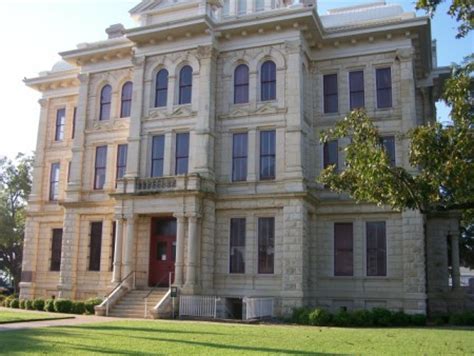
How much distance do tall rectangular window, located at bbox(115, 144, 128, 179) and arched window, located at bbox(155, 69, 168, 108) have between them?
3410 millimetres

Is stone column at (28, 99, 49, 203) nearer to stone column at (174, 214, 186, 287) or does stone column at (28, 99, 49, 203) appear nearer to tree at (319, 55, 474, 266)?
stone column at (174, 214, 186, 287)

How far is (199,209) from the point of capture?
28344mm

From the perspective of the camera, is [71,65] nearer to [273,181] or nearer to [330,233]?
[273,181]

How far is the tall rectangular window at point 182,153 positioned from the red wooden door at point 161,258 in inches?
140

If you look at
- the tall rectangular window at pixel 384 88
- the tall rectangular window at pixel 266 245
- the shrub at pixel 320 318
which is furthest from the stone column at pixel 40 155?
the tall rectangular window at pixel 384 88

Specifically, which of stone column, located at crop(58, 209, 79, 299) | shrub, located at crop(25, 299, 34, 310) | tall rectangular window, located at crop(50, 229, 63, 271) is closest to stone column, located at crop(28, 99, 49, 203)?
tall rectangular window, located at crop(50, 229, 63, 271)

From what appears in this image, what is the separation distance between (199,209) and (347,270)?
7.91m

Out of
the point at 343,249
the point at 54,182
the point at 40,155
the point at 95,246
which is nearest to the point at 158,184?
the point at 95,246

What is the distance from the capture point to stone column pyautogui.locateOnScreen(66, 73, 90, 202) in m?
33.5

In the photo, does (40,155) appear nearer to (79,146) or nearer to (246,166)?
(79,146)

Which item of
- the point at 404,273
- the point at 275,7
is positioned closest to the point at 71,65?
the point at 275,7

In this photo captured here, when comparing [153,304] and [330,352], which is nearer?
[330,352]

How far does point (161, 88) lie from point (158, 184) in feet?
19.1

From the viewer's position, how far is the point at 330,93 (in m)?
31.1
